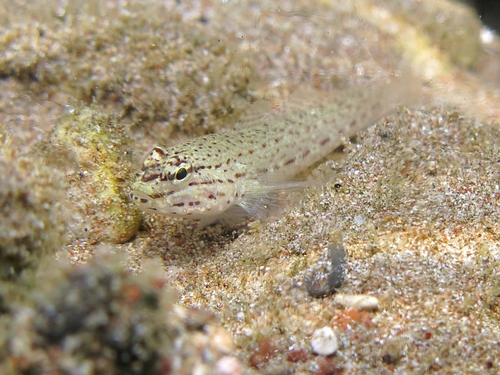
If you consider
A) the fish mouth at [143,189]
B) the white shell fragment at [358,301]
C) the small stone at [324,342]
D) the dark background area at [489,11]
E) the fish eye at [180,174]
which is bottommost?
the fish mouth at [143,189]

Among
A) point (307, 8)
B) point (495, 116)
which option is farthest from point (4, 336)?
point (307, 8)

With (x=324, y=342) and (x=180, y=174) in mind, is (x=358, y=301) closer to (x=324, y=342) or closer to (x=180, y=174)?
(x=324, y=342)

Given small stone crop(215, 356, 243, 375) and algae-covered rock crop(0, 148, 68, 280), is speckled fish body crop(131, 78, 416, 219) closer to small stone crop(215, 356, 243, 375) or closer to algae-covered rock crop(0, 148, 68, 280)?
algae-covered rock crop(0, 148, 68, 280)

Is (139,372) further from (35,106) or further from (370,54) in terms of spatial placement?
(370,54)

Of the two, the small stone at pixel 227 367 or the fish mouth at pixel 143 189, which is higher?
the small stone at pixel 227 367

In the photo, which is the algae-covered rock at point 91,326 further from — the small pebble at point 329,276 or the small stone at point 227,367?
the small pebble at point 329,276

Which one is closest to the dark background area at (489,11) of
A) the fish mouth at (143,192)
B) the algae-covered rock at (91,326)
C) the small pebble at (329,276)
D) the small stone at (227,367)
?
the small pebble at (329,276)

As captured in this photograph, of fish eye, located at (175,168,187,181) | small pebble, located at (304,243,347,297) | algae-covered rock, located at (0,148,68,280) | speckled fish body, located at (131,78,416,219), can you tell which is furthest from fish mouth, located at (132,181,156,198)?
small pebble, located at (304,243,347,297)
